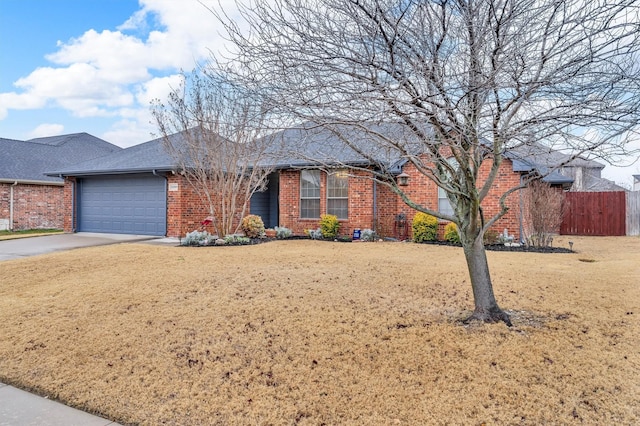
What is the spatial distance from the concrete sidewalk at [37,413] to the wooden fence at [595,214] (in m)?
18.4

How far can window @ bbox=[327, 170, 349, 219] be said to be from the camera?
14211mm

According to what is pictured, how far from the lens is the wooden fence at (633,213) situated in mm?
17016

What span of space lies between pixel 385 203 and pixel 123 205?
9.60 meters

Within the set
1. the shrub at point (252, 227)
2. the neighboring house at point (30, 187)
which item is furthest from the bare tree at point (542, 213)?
the neighboring house at point (30, 187)

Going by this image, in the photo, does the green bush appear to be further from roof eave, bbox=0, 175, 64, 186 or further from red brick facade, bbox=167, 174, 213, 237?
roof eave, bbox=0, 175, 64, 186

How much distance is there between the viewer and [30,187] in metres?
19.2

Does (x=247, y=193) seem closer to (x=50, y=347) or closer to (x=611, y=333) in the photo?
(x=50, y=347)

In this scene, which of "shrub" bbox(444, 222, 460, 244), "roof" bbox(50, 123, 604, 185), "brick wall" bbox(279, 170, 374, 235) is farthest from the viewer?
"brick wall" bbox(279, 170, 374, 235)

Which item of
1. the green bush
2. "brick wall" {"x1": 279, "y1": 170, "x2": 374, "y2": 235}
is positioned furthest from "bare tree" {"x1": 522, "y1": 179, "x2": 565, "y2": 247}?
"brick wall" {"x1": 279, "y1": 170, "x2": 374, "y2": 235}

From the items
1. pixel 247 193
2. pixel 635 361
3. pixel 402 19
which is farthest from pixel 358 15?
pixel 247 193

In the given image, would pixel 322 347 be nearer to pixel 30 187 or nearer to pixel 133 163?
pixel 133 163

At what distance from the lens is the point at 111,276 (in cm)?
712

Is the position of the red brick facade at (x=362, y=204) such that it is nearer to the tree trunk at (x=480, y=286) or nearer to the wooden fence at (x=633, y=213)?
the wooden fence at (x=633, y=213)

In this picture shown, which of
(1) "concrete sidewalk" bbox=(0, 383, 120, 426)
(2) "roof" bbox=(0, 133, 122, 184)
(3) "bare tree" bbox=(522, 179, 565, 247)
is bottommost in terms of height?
(1) "concrete sidewalk" bbox=(0, 383, 120, 426)
